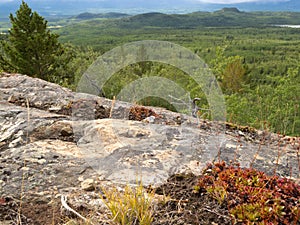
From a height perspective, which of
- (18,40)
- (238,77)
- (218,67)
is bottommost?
(238,77)

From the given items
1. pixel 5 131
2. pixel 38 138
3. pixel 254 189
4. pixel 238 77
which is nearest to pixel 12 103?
pixel 5 131

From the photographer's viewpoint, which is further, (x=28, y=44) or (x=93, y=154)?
(x=28, y=44)

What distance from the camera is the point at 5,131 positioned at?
441cm

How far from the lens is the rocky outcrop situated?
3248 millimetres

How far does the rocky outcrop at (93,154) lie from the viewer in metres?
3.25

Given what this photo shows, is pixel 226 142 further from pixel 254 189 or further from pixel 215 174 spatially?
pixel 254 189

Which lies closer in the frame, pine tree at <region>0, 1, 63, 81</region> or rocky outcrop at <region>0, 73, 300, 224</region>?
rocky outcrop at <region>0, 73, 300, 224</region>

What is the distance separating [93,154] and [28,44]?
66.5 feet

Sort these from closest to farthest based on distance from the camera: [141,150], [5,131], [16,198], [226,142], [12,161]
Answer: [16,198]
[12,161]
[141,150]
[5,131]
[226,142]

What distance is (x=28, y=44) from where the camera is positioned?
21.3m

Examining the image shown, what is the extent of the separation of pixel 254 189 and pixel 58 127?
3.20 metres

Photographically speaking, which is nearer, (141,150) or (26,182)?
(26,182)

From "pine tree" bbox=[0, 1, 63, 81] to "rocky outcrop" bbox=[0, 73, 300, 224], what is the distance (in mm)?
17402

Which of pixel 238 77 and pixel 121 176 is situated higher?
pixel 121 176
